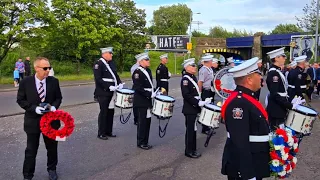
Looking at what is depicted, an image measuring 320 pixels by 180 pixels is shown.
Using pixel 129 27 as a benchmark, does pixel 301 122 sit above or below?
below

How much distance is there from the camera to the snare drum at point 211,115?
626 cm

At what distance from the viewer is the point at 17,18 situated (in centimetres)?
2408

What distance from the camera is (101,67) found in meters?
7.80

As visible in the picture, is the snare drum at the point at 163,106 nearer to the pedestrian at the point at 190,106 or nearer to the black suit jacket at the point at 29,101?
the pedestrian at the point at 190,106

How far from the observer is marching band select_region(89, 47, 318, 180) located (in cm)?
323

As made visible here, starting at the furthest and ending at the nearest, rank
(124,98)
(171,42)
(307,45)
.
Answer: (171,42), (307,45), (124,98)

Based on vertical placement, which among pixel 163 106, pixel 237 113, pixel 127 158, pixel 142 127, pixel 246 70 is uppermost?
pixel 246 70

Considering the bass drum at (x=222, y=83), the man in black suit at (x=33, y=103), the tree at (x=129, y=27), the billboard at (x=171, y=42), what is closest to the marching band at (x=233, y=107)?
the bass drum at (x=222, y=83)

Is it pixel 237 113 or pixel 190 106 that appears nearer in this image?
pixel 237 113

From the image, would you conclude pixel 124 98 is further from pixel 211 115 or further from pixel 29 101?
pixel 29 101

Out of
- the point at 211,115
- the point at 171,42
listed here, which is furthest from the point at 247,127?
the point at 171,42

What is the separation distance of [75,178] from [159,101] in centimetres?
233

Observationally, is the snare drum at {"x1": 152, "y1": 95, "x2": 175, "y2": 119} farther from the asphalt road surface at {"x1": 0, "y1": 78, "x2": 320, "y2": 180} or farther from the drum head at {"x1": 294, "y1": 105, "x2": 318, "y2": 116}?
the drum head at {"x1": 294, "y1": 105, "x2": 318, "y2": 116}

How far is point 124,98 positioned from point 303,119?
12.3ft
